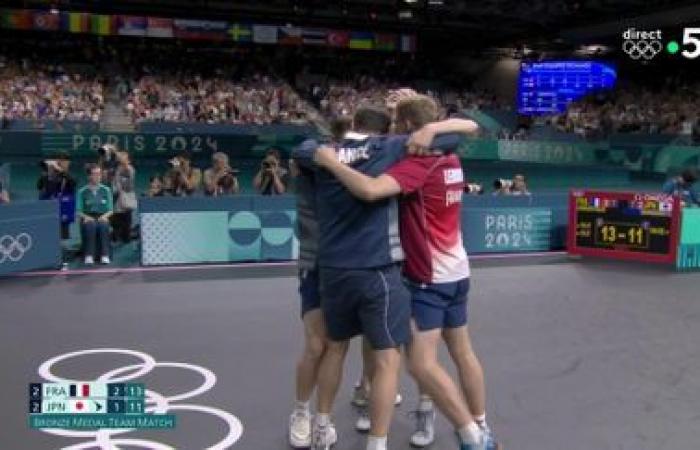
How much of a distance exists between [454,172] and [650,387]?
8.92 ft

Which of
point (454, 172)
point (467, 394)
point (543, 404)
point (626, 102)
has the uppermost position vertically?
point (626, 102)

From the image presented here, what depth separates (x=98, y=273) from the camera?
9055 mm

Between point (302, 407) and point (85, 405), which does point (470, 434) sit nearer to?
point (302, 407)

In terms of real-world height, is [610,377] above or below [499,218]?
below

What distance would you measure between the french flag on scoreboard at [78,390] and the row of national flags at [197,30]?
26780 mm

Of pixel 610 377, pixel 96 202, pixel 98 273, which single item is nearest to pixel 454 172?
pixel 610 377

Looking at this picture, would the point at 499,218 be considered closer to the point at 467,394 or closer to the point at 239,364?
the point at 239,364

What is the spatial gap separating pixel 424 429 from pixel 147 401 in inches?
72.0

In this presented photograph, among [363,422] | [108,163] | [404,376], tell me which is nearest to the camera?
[363,422]

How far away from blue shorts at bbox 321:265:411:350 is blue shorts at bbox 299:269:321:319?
11.9 inches

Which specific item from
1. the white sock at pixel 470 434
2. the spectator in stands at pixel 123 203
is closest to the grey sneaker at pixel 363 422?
the white sock at pixel 470 434

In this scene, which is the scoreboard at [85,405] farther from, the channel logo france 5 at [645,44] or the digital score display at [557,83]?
the digital score display at [557,83]

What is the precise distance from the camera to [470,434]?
394 centimetres

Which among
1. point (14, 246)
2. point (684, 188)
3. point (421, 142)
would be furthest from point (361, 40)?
point (421, 142)
